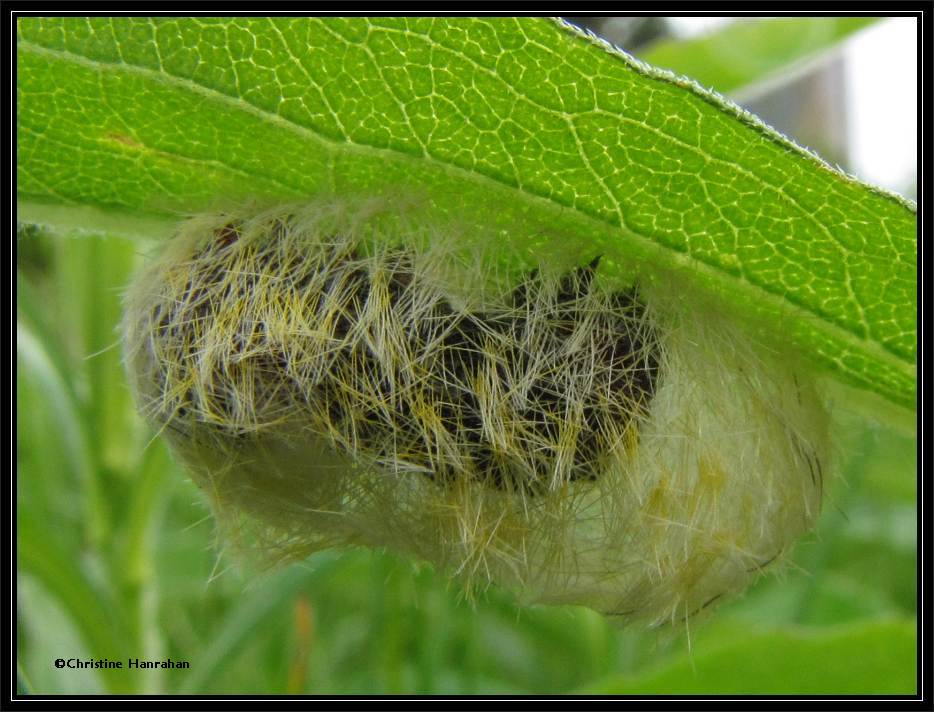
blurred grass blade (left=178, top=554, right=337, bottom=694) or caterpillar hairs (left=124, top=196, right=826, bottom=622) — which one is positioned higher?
caterpillar hairs (left=124, top=196, right=826, bottom=622)

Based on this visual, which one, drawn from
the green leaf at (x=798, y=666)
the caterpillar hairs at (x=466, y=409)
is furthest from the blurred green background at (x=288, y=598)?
the caterpillar hairs at (x=466, y=409)

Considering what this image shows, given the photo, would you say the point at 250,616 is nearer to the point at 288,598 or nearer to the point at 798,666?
the point at 288,598

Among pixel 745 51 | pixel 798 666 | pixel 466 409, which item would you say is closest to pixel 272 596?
pixel 466 409

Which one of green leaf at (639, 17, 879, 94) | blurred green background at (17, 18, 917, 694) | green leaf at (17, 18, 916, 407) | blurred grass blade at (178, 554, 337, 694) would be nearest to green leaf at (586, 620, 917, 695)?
blurred green background at (17, 18, 917, 694)

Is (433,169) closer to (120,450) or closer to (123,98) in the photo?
(123,98)

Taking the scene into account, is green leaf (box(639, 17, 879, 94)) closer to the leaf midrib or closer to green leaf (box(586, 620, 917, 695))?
the leaf midrib

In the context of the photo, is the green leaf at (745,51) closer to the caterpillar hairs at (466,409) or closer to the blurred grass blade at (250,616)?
the caterpillar hairs at (466,409)
